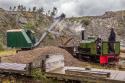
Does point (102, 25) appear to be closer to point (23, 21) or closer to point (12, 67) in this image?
point (23, 21)

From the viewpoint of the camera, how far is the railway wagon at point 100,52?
17.5 meters

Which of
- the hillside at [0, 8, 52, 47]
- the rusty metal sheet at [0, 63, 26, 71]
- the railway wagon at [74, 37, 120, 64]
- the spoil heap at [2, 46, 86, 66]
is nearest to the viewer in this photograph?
the rusty metal sheet at [0, 63, 26, 71]

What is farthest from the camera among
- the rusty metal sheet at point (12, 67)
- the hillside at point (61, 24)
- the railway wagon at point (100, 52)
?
the hillside at point (61, 24)

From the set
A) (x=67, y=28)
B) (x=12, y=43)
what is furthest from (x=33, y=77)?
(x=67, y=28)

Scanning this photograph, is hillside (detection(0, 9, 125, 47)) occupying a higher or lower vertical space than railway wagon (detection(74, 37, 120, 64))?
higher

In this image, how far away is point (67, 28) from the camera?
127 ft

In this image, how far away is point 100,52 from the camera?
699 inches

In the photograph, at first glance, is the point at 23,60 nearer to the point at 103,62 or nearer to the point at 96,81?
the point at 103,62

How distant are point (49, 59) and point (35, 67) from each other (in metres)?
0.67

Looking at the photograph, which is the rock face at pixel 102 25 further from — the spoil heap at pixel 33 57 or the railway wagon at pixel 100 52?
the spoil heap at pixel 33 57

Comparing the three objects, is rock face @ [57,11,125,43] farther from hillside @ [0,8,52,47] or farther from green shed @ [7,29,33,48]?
green shed @ [7,29,33,48]

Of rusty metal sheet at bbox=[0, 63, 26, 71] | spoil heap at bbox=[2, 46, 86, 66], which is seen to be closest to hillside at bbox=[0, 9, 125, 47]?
spoil heap at bbox=[2, 46, 86, 66]

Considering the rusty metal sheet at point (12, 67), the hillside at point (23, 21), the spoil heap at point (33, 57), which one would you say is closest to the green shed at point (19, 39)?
the spoil heap at point (33, 57)

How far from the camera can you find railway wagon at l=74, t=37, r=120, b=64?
689 inches
